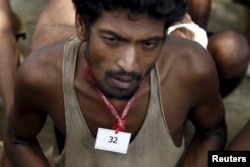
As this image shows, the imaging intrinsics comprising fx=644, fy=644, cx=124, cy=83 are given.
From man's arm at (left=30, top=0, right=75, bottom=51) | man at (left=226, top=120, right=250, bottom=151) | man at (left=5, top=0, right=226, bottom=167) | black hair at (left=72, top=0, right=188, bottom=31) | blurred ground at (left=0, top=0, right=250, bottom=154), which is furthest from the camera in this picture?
blurred ground at (left=0, top=0, right=250, bottom=154)

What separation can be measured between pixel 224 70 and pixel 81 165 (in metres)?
0.70

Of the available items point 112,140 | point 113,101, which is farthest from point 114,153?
point 113,101

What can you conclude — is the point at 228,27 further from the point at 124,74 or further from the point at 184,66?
the point at 124,74

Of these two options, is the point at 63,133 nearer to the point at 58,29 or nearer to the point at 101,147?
the point at 101,147

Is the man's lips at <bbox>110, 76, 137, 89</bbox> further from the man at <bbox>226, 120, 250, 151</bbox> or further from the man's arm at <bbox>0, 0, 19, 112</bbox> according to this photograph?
the man's arm at <bbox>0, 0, 19, 112</bbox>

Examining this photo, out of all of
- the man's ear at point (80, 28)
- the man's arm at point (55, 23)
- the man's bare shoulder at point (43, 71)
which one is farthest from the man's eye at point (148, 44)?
the man's arm at point (55, 23)

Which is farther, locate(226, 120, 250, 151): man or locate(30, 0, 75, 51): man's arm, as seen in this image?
locate(30, 0, 75, 51): man's arm

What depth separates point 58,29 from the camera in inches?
96.2

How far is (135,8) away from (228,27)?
215 centimetres

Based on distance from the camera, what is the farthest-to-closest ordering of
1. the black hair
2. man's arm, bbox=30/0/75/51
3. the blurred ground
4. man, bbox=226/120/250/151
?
1. the blurred ground
2. man's arm, bbox=30/0/75/51
3. man, bbox=226/120/250/151
4. the black hair

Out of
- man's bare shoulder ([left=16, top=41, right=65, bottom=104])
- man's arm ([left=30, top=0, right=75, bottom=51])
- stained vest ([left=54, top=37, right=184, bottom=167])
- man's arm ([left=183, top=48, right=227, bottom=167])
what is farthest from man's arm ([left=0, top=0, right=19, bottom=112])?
man's arm ([left=183, top=48, right=227, bottom=167])

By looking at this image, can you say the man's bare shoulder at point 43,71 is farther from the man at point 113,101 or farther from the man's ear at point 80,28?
the man's ear at point 80,28

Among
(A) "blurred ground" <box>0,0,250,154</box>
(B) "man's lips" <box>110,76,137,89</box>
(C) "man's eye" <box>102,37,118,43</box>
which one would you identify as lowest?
(A) "blurred ground" <box>0,0,250,154</box>

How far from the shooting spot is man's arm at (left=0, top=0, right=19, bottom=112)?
247 centimetres
